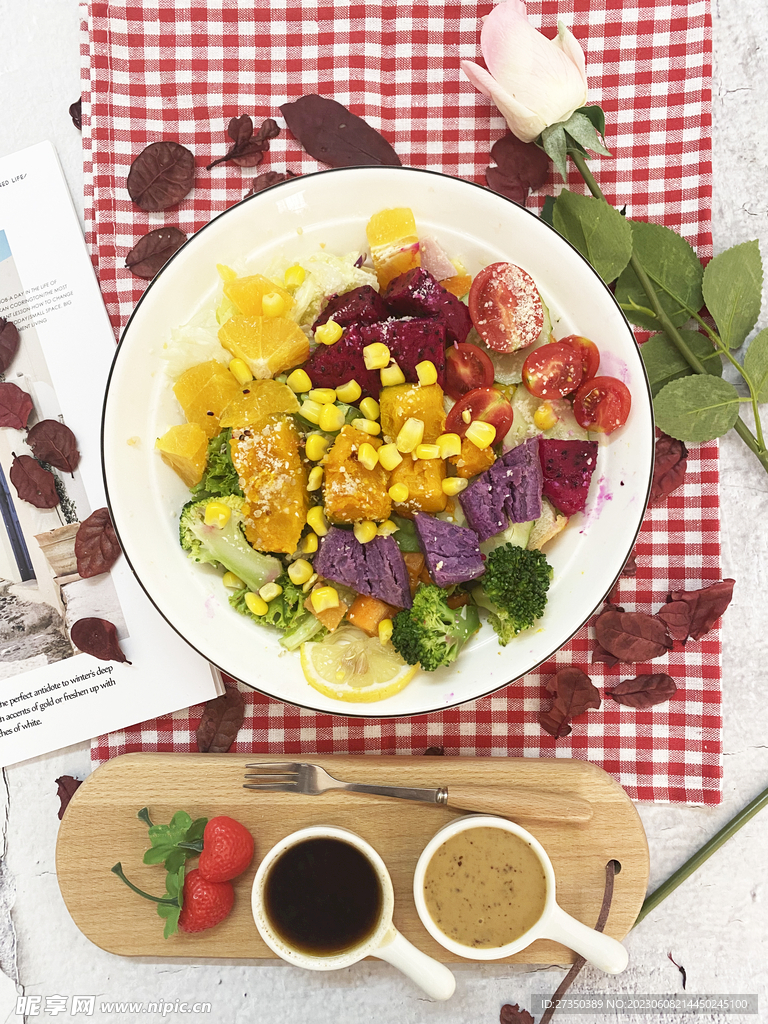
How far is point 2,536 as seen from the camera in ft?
10.0

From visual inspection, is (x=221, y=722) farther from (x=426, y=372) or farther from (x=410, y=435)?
(x=426, y=372)

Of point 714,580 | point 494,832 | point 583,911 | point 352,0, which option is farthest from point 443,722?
point 352,0

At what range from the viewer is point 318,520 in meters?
2.52

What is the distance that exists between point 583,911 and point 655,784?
597 mm

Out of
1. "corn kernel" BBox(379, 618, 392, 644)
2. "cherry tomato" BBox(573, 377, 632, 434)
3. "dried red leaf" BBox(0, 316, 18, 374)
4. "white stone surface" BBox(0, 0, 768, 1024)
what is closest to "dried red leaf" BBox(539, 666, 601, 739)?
"white stone surface" BBox(0, 0, 768, 1024)

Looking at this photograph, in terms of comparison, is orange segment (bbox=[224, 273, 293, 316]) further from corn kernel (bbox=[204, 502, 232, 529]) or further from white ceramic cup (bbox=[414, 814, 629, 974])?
white ceramic cup (bbox=[414, 814, 629, 974])

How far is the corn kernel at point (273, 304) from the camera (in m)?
2.45

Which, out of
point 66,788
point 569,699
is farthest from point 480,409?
point 66,788

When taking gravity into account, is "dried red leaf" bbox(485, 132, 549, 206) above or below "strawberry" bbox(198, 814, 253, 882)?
above

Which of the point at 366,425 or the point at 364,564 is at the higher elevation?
the point at 366,425

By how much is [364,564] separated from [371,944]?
1428mm

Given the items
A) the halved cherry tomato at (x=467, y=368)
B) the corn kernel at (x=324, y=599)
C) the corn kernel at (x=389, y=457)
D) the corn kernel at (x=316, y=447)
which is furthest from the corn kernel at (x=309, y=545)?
the halved cherry tomato at (x=467, y=368)

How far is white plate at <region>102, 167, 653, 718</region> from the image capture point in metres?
2.47

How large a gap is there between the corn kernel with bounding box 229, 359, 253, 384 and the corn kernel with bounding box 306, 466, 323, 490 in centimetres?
42
